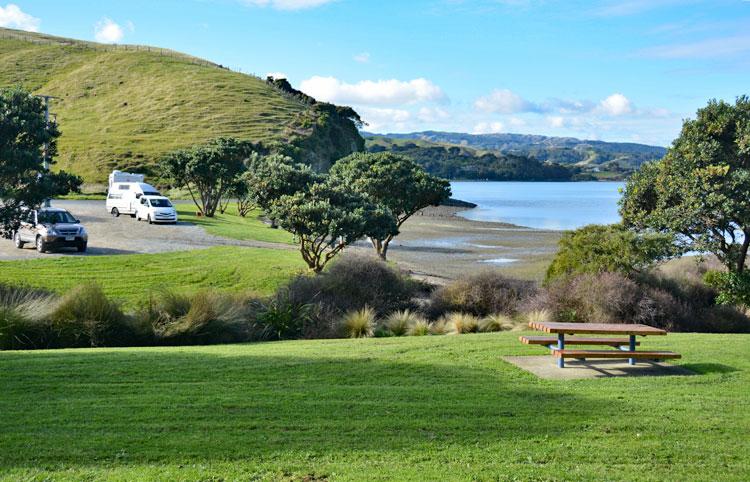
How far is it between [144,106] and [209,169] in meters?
67.6

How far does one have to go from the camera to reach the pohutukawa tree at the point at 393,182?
118 feet

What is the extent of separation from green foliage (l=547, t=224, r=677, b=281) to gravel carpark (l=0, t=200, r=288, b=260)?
56.8 ft

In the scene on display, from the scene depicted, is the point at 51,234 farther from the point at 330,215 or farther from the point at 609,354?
the point at 609,354

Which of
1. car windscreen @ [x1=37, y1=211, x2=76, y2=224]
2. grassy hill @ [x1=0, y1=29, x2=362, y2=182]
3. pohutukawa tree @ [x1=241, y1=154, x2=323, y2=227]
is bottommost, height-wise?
car windscreen @ [x1=37, y1=211, x2=76, y2=224]

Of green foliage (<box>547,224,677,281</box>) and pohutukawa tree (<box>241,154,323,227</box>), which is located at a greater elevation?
pohutukawa tree (<box>241,154,323,227</box>)

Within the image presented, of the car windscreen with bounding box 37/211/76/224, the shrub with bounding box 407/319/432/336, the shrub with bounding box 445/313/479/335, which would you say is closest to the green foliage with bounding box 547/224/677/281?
the shrub with bounding box 445/313/479/335

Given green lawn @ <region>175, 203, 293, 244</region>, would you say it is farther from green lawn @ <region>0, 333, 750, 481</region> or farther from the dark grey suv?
green lawn @ <region>0, 333, 750, 481</region>

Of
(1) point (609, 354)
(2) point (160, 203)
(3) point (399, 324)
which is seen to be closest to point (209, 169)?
(2) point (160, 203)

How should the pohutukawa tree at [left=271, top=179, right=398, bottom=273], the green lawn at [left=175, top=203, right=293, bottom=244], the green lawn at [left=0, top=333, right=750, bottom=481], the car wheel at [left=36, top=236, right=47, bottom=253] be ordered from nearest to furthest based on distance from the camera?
the green lawn at [left=0, top=333, right=750, bottom=481] < the pohutukawa tree at [left=271, top=179, right=398, bottom=273] < the car wheel at [left=36, top=236, right=47, bottom=253] < the green lawn at [left=175, top=203, right=293, bottom=244]

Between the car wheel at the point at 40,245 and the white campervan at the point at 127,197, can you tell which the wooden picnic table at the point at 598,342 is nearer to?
the car wheel at the point at 40,245

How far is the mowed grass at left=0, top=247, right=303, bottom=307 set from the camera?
23.0m

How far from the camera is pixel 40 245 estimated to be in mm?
28156

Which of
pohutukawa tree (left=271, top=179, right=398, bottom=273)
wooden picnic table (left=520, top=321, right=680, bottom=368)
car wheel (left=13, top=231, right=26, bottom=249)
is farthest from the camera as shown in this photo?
car wheel (left=13, top=231, right=26, bottom=249)

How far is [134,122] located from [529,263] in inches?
3166
